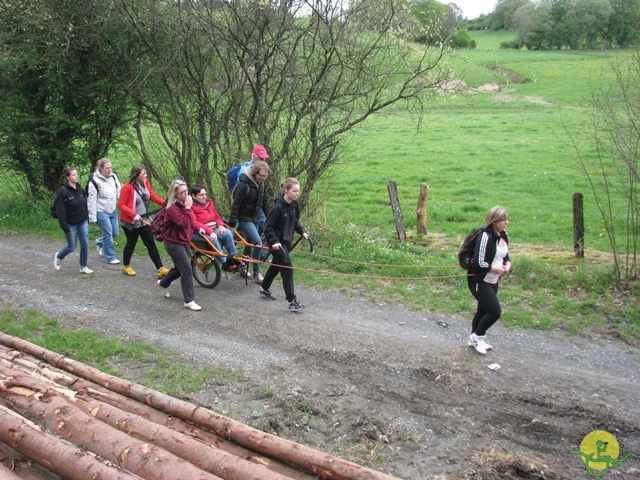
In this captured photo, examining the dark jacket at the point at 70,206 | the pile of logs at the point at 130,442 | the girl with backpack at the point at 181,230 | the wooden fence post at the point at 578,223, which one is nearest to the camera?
the pile of logs at the point at 130,442

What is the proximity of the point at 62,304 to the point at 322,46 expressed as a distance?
657 cm

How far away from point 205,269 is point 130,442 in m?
5.56

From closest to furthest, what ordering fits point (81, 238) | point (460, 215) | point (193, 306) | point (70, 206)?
point (193, 306) < point (70, 206) < point (81, 238) < point (460, 215)

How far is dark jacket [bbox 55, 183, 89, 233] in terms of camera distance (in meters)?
9.59

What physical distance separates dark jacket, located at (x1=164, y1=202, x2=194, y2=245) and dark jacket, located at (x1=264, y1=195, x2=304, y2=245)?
45.0 inches

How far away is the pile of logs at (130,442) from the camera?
12.5 feet

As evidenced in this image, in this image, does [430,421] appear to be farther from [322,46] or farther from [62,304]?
[322,46]

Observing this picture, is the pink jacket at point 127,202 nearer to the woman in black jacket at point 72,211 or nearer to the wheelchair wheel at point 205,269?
the woman in black jacket at point 72,211

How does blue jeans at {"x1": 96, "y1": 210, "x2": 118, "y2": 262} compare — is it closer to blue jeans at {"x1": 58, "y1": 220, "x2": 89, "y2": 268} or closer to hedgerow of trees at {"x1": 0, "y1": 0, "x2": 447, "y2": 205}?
blue jeans at {"x1": 58, "y1": 220, "x2": 89, "y2": 268}

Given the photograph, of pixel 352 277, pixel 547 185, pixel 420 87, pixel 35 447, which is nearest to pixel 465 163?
pixel 547 185

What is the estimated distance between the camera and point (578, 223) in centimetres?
1001

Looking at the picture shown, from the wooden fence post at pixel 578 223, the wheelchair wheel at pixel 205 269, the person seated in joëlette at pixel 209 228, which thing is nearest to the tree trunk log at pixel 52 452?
the person seated in joëlette at pixel 209 228

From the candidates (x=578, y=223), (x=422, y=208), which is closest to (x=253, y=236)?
(x=422, y=208)

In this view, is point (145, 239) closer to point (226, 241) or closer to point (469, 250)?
point (226, 241)
